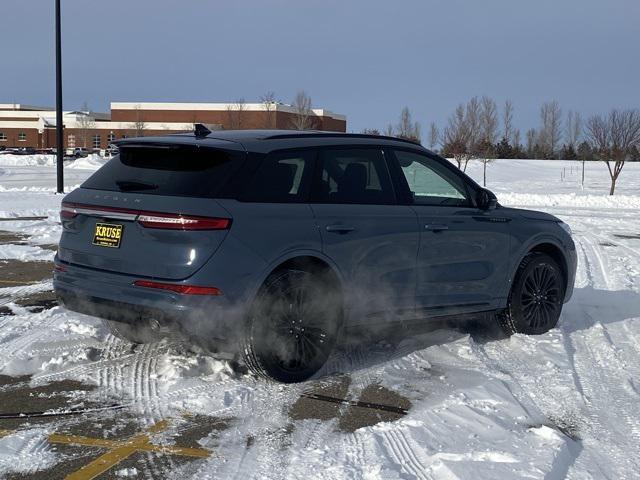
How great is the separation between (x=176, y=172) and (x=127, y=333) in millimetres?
1442

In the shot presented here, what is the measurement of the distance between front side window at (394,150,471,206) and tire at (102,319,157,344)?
2297mm

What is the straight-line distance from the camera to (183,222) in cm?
A: 438

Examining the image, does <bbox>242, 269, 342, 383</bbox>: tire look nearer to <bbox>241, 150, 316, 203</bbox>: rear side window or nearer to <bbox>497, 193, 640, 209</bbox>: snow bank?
<bbox>241, 150, 316, 203</bbox>: rear side window

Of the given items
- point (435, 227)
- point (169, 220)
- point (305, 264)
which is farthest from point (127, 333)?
point (435, 227)

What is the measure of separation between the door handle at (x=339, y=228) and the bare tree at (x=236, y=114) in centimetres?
5792

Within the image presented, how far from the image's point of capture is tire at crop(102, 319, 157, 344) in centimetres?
526

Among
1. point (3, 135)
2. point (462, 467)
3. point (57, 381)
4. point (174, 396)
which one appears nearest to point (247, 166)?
point (174, 396)

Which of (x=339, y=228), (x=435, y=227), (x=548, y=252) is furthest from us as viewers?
(x=548, y=252)

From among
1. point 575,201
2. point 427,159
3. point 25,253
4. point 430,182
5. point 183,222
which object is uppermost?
point 427,159

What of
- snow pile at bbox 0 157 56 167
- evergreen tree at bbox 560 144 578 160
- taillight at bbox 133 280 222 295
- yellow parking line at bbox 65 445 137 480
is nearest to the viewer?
yellow parking line at bbox 65 445 137 480

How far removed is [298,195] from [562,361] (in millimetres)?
2507

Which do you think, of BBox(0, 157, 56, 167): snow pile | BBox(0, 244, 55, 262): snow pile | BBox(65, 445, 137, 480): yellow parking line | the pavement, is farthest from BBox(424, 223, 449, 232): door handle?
BBox(0, 157, 56, 167): snow pile

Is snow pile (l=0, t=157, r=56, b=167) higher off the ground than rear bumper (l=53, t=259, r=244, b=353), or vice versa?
snow pile (l=0, t=157, r=56, b=167)

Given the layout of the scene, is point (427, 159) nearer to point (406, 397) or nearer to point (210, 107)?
point (406, 397)
